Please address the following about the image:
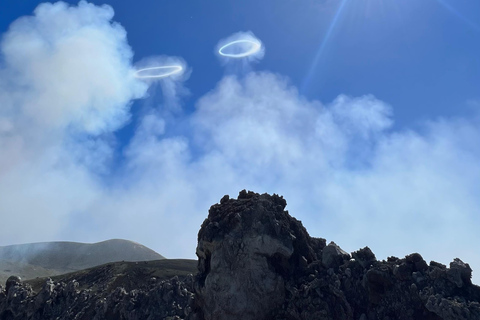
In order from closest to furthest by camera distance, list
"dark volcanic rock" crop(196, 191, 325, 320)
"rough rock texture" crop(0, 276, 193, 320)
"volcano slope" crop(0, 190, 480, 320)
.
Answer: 1. "volcano slope" crop(0, 190, 480, 320)
2. "dark volcanic rock" crop(196, 191, 325, 320)
3. "rough rock texture" crop(0, 276, 193, 320)

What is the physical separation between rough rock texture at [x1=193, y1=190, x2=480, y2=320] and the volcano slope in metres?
0.10

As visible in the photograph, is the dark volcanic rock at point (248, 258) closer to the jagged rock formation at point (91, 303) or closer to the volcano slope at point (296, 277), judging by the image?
the volcano slope at point (296, 277)

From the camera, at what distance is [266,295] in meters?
41.0

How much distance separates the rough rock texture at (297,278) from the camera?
33875 mm

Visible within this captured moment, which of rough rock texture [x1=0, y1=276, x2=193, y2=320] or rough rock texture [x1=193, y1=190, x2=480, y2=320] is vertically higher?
rough rock texture [x1=193, y1=190, x2=480, y2=320]

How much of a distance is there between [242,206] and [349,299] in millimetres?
17474

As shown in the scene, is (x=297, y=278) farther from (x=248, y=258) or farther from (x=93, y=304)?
(x=93, y=304)

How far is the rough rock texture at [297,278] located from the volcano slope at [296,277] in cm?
10

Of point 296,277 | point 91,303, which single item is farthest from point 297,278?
point 91,303

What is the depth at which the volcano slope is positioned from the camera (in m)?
33.9

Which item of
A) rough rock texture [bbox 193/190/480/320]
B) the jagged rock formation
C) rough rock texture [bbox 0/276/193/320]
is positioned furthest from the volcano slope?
the jagged rock formation

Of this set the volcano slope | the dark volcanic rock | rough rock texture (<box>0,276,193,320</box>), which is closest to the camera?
the volcano slope

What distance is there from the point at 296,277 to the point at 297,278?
0.79ft

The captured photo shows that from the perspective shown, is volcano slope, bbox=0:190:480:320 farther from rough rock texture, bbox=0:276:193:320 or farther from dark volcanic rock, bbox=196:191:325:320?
rough rock texture, bbox=0:276:193:320
